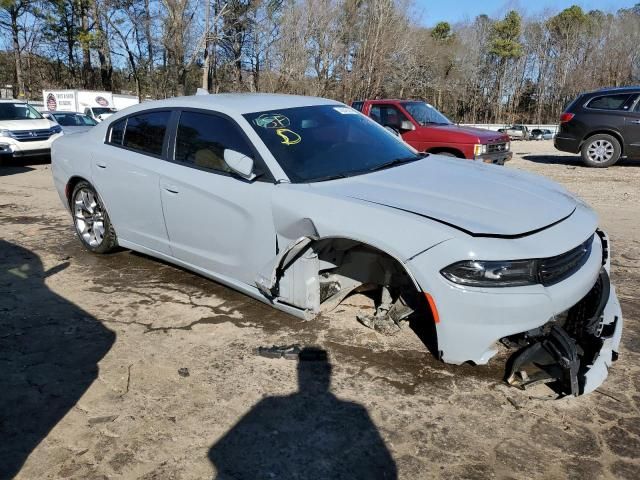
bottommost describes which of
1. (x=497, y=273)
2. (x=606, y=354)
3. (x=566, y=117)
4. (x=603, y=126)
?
(x=606, y=354)

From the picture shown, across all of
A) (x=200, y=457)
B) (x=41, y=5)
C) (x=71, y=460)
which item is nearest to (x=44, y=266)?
(x=71, y=460)

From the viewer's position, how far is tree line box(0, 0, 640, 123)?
31.8 m

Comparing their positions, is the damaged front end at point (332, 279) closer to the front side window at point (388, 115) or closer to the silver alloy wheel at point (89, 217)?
the silver alloy wheel at point (89, 217)

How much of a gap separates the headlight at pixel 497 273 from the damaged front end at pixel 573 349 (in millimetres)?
310

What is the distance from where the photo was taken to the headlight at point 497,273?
100 inches

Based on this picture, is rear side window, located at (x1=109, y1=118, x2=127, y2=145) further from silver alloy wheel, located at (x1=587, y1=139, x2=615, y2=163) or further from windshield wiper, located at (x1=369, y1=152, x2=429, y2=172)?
silver alloy wheel, located at (x1=587, y1=139, x2=615, y2=163)

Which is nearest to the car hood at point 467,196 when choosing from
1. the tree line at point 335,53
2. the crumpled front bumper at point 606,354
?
the crumpled front bumper at point 606,354

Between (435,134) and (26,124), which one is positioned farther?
(26,124)

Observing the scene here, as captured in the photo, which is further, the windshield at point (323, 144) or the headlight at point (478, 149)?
the headlight at point (478, 149)

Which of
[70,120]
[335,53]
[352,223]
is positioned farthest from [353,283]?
[335,53]

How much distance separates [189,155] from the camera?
3.96 meters

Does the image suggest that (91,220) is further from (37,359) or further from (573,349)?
(573,349)

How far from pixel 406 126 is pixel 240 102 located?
5.91m

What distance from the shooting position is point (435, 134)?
9.57m
